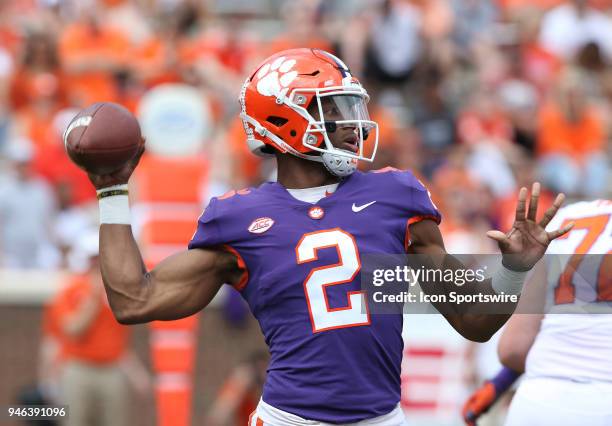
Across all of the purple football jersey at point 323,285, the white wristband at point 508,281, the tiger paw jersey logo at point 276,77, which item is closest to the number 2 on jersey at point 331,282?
the purple football jersey at point 323,285

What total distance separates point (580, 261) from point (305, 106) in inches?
48.4

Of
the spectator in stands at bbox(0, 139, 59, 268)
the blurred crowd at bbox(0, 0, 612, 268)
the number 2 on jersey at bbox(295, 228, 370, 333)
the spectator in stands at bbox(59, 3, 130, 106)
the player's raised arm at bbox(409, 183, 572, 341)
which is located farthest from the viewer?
the spectator in stands at bbox(59, 3, 130, 106)

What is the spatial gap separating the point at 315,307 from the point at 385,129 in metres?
7.01

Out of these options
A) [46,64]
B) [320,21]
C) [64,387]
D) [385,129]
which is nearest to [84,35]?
[46,64]

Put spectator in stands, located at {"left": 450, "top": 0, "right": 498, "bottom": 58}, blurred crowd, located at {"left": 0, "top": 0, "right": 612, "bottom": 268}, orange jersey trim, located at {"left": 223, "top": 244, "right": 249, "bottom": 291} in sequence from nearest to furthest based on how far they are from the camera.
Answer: orange jersey trim, located at {"left": 223, "top": 244, "right": 249, "bottom": 291}, blurred crowd, located at {"left": 0, "top": 0, "right": 612, "bottom": 268}, spectator in stands, located at {"left": 450, "top": 0, "right": 498, "bottom": 58}

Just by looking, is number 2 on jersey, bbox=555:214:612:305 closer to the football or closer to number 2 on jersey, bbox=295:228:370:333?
number 2 on jersey, bbox=295:228:370:333

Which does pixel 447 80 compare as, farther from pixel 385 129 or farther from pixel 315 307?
pixel 315 307

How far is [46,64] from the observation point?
442 inches

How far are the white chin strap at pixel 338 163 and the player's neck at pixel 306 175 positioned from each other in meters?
0.10

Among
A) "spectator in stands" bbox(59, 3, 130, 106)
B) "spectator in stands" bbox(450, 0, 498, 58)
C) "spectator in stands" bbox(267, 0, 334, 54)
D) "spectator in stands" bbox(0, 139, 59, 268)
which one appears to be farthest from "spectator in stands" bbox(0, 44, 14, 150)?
"spectator in stands" bbox(450, 0, 498, 58)

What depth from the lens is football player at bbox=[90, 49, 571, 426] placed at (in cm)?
397

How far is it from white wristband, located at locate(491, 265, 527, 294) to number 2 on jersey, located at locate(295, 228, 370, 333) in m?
0.46

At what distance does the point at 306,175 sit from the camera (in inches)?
168

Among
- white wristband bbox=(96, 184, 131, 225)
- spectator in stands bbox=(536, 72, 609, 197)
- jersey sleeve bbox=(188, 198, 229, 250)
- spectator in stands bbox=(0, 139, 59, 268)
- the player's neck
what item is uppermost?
the player's neck
